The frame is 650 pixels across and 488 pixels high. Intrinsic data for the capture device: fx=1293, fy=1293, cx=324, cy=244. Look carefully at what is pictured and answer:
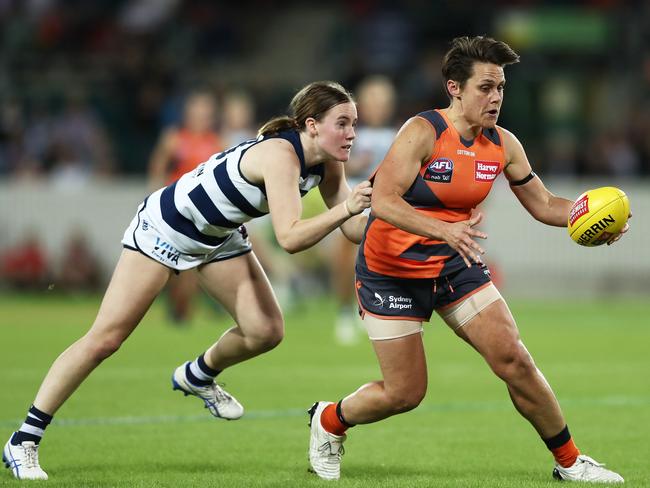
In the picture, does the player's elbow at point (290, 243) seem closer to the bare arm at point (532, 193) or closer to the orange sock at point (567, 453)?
the bare arm at point (532, 193)

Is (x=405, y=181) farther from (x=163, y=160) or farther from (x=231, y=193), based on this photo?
(x=163, y=160)

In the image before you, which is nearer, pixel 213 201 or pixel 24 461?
pixel 24 461

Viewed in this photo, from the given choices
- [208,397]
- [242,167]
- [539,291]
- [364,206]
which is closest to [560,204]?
[364,206]

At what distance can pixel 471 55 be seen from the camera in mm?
6926

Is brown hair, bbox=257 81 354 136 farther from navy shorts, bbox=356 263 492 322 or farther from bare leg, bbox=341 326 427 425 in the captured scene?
bare leg, bbox=341 326 427 425

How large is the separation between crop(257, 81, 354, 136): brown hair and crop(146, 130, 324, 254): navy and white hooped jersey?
0.05m

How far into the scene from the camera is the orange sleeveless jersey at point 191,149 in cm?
1522

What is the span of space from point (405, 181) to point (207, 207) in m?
1.26

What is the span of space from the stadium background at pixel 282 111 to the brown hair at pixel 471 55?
3.70 metres

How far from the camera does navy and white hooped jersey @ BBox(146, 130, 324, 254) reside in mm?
7262

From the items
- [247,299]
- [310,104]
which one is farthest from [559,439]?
[310,104]

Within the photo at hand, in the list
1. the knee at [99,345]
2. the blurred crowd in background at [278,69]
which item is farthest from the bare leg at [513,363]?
the blurred crowd in background at [278,69]

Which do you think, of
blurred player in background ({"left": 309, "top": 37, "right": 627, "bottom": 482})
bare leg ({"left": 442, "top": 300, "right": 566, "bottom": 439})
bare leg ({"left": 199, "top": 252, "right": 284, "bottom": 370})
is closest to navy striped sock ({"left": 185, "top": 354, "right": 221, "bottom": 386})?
bare leg ({"left": 199, "top": 252, "right": 284, "bottom": 370})

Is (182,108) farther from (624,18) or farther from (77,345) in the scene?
(77,345)
